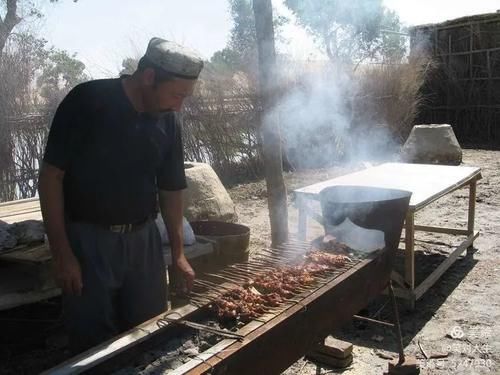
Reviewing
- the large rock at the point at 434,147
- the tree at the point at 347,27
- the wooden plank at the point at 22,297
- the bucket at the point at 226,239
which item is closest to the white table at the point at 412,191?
the bucket at the point at 226,239

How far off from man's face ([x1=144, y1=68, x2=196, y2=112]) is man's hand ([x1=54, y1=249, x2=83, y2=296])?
2.56ft

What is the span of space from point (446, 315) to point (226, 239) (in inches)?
82.2

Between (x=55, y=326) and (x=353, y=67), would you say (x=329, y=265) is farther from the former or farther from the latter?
(x=353, y=67)

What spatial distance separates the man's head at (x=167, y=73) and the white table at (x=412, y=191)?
2.56 metres

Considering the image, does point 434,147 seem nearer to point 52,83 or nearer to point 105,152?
point 52,83

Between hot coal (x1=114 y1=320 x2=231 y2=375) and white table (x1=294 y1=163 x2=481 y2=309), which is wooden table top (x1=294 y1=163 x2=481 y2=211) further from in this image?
hot coal (x1=114 y1=320 x2=231 y2=375)

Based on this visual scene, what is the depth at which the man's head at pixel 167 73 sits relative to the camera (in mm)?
2156

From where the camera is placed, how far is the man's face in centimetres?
221

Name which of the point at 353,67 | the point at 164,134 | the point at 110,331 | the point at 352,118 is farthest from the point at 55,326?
the point at 353,67

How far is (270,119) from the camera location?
4520 millimetres

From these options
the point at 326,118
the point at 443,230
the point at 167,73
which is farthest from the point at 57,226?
the point at 326,118

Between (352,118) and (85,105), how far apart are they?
33.3 feet

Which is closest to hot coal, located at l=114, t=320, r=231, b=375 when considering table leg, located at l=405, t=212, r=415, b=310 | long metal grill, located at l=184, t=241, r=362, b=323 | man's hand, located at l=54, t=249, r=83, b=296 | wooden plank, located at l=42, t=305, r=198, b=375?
wooden plank, located at l=42, t=305, r=198, b=375

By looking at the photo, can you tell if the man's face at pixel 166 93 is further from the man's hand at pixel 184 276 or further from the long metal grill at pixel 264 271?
the long metal grill at pixel 264 271
